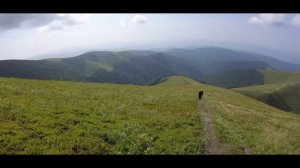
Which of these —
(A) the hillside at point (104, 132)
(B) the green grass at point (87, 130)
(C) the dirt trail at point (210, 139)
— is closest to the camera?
(B) the green grass at point (87, 130)

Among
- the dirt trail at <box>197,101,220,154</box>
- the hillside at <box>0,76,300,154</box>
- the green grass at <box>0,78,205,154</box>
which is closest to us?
the green grass at <box>0,78,205,154</box>

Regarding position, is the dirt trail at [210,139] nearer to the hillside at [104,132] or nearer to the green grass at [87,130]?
the hillside at [104,132]

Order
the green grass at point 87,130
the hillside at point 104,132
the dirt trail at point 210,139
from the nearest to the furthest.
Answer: the green grass at point 87,130 → the hillside at point 104,132 → the dirt trail at point 210,139

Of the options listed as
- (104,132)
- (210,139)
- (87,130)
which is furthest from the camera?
(210,139)

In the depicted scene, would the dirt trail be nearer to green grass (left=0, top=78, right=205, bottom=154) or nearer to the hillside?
the hillside

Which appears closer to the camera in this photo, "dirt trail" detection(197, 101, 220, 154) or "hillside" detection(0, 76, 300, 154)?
"hillside" detection(0, 76, 300, 154)

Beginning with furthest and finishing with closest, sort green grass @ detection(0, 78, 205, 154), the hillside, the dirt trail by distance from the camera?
the dirt trail, the hillside, green grass @ detection(0, 78, 205, 154)

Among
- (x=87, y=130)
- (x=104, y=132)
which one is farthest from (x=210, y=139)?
(x=87, y=130)

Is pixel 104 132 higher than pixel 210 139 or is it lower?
higher

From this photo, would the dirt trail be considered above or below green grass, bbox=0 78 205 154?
below

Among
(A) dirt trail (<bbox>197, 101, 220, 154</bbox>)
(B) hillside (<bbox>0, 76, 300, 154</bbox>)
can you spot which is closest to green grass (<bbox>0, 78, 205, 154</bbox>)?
(B) hillside (<bbox>0, 76, 300, 154</bbox>)

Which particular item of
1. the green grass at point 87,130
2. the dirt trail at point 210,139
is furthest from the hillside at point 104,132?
the dirt trail at point 210,139

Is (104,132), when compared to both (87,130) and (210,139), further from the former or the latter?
(210,139)
